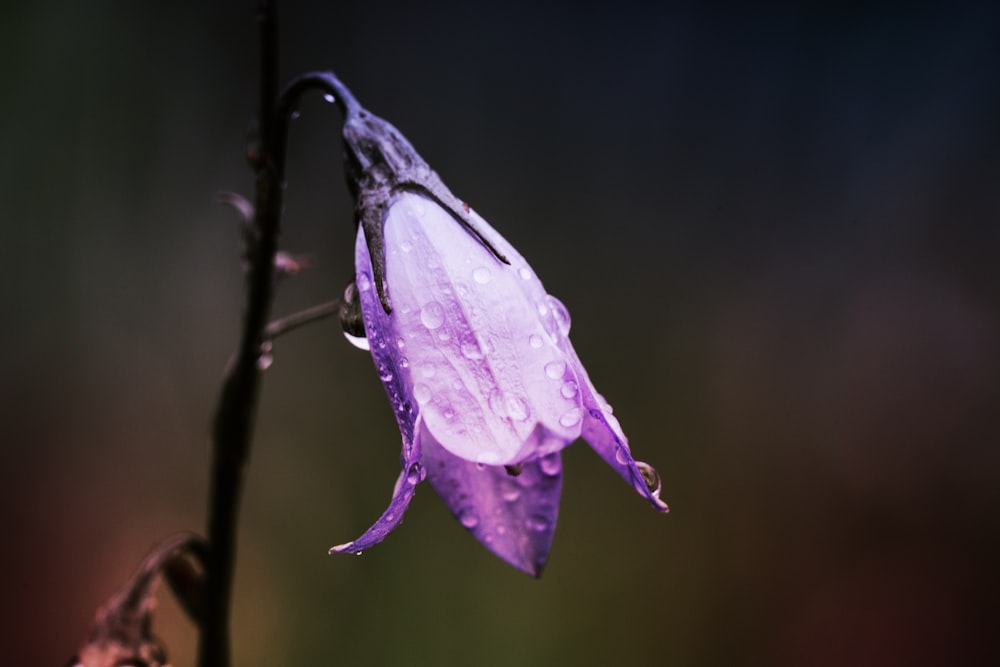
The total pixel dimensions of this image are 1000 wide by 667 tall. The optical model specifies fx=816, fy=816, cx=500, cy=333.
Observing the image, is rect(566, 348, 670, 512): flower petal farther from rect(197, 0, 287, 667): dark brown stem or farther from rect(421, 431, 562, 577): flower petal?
rect(197, 0, 287, 667): dark brown stem

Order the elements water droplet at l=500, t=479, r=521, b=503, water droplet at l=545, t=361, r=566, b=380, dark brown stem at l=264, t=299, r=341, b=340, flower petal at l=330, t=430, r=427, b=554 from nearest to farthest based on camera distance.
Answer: flower petal at l=330, t=430, r=427, b=554, water droplet at l=545, t=361, r=566, b=380, water droplet at l=500, t=479, r=521, b=503, dark brown stem at l=264, t=299, r=341, b=340

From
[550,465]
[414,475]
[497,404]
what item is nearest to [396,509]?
[414,475]

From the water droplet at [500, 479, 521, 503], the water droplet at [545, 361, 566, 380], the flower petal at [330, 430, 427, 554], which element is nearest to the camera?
the flower petal at [330, 430, 427, 554]

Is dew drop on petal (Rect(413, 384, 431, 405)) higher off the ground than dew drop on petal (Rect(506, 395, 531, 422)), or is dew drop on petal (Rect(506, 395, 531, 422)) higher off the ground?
dew drop on petal (Rect(506, 395, 531, 422))

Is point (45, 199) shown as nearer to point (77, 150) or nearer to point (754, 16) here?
point (77, 150)

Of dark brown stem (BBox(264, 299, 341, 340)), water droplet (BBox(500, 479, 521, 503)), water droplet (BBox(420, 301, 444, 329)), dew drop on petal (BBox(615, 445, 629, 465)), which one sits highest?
water droplet (BBox(420, 301, 444, 329))

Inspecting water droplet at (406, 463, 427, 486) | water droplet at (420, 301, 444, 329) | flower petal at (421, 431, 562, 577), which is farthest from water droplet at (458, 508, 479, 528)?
water droplet at (420, 301, 444, 329)

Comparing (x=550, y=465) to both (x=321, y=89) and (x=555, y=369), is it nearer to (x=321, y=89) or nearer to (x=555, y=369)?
(x=555, y=369)

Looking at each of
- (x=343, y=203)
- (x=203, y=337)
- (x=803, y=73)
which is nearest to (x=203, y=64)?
(x=343, y=203)
